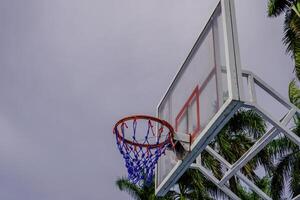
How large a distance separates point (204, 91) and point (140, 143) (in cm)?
138

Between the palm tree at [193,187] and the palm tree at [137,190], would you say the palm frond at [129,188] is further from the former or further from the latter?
the palm tree at [193,187]

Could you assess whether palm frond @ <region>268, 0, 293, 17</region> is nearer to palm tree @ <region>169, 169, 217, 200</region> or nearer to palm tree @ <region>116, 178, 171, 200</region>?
palm tree @ <region>169, 169, 217, 200</region>

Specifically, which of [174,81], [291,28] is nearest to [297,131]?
[291,28]

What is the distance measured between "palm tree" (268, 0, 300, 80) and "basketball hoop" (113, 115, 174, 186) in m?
6.15

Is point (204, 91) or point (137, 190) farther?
point (137, 190)

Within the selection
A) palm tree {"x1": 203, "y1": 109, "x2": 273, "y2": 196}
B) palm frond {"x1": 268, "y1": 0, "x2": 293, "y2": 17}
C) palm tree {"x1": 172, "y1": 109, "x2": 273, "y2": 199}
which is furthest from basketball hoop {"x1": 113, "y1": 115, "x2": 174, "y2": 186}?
palm frond {"x1": 268, "y1": 0, "x2": 293, "y2": 17}

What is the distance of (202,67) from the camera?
22.7 feet

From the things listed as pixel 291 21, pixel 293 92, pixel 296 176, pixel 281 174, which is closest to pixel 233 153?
pixel 281 174

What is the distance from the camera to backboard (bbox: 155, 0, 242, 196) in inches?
232

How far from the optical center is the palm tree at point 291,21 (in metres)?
12.4

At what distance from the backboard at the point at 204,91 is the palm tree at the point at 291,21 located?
5.54 meters

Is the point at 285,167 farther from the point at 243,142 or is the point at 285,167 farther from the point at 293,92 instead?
the point at 293,92

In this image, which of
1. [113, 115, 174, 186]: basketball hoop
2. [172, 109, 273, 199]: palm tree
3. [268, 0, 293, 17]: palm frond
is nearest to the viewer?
[113, 115, 174, 186]: basketball hoop

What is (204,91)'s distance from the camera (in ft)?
21.9
